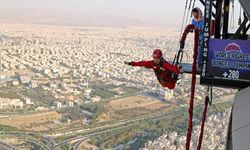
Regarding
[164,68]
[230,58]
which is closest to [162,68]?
[164,68]

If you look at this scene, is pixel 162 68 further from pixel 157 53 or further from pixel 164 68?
pixel 157 53

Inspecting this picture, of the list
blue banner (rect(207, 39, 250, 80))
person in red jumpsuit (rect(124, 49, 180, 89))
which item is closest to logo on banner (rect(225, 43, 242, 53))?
blue banner (rect(207, 39, 250, 80))

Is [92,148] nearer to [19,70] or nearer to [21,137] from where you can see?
[21,137]

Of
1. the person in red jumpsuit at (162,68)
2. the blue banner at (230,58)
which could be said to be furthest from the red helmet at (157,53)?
the blue banner at (230,58)

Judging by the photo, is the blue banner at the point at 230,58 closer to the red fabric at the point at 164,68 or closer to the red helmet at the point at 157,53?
the red fabric at the point at 164,68

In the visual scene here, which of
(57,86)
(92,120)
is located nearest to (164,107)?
(92,120)
